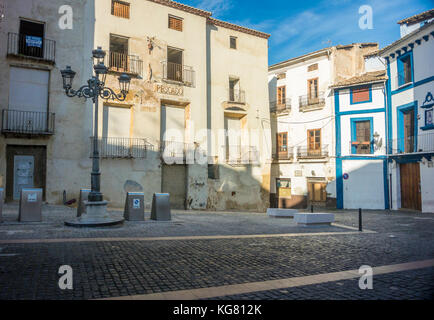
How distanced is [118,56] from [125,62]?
497 mm

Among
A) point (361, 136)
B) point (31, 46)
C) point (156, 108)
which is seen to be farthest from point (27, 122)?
point (361, 136)

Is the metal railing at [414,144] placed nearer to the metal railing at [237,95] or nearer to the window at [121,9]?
the metal railing at [237,95]

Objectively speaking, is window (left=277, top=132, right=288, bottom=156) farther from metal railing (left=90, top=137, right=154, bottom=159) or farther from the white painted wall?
metal railing (left=90, top=137, right=154, bottom=159)

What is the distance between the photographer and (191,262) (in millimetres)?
5746

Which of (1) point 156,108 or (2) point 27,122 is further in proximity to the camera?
(1) point 156,108

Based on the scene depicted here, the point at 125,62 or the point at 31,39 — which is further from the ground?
the point at 31,39

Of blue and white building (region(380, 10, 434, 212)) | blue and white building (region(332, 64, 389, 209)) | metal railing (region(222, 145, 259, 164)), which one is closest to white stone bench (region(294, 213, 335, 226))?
blue and white building (region(380, 10, 434, 212))

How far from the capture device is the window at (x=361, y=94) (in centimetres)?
2281

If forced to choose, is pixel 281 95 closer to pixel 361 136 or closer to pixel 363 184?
pixel 361 136

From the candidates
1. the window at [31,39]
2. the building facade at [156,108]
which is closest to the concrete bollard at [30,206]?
the building facade at [156,108]

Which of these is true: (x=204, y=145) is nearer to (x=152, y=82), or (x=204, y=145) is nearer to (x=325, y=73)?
(x=152, y=82)

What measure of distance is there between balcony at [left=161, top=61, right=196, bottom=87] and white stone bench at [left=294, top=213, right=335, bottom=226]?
1231 centimetres

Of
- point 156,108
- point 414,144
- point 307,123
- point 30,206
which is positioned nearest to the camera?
point 30,206

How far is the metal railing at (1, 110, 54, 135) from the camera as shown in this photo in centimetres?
1559
